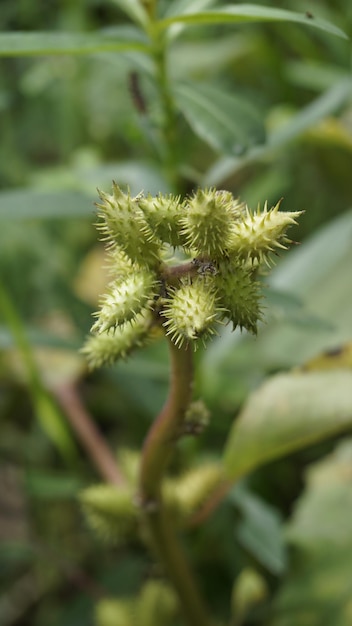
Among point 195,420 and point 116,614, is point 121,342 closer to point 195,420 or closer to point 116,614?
point 195,420

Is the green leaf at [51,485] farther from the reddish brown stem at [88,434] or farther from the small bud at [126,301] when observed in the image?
the small bud at [126,301]

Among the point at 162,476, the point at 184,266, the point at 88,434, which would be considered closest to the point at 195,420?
the point at 162,476

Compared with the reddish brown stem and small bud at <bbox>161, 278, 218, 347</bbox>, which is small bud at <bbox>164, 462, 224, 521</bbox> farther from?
small bud at <bbox>161, 278, 218, 347</bbox>

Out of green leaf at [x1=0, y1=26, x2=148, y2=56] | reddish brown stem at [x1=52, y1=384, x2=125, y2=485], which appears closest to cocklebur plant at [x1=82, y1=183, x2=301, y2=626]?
green leaf at [x1=0, y1=26, x2=148, y2=56]

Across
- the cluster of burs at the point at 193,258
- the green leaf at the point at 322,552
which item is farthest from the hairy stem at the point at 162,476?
the green leaf at the point at 322,552

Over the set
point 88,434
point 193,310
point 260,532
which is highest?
point 88,434

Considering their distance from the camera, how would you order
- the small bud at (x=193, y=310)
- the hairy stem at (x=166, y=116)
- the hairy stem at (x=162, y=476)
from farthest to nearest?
the hairy stem at (x=166, y=116), the hairy stem at (x=162, y=476), the small bud at (x=193, y=310)

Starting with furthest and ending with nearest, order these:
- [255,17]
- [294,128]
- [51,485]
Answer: [51,485] < [294,128] < [255,17]

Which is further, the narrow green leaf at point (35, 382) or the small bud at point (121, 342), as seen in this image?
the narrow green leaf at point (35, 382)
